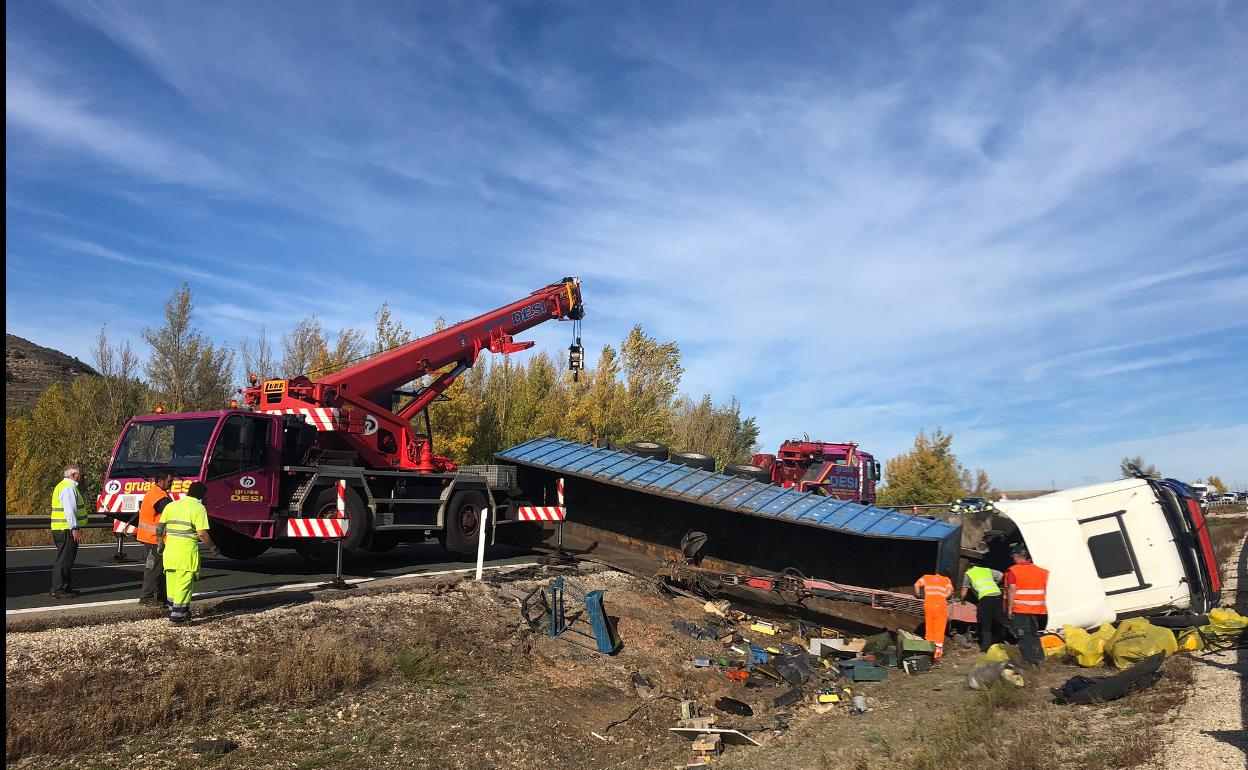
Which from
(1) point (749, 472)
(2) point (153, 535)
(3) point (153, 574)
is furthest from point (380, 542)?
(1) point (749, 472)

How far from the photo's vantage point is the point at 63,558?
9.09 meters

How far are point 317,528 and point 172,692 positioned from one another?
4617 mm

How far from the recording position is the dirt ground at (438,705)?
578cm

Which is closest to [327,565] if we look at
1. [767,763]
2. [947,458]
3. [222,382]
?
[767,763]

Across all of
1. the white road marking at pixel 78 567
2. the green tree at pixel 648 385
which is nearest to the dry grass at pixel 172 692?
the white road marking at pixel 78 567

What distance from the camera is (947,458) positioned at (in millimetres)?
49094

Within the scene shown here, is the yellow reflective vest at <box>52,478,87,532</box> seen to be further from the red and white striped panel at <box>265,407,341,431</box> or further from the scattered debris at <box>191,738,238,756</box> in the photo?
the scattered debris at <box>191,738,238,756</box>

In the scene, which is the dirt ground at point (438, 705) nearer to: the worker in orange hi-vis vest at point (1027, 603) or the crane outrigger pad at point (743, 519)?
the worker in orange hi-vis vest at point (1027, 603)

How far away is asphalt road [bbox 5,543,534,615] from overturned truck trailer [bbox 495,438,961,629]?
62.2 inches

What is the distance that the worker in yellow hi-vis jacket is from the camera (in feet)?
25.3

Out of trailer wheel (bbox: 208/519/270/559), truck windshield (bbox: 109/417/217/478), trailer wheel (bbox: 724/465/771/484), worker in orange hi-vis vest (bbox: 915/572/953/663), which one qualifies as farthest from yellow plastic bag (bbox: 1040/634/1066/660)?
truck windshield (bbox: 109/417/217/478)

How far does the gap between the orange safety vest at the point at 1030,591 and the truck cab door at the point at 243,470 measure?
9684 mm

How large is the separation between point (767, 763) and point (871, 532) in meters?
5.29

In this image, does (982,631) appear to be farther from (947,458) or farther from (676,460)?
(947,458)
